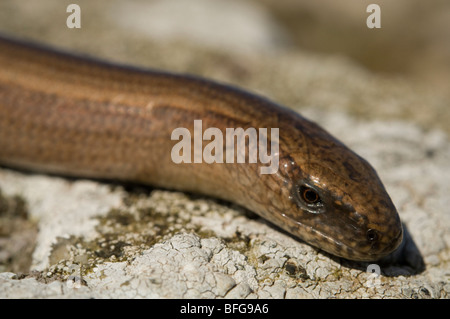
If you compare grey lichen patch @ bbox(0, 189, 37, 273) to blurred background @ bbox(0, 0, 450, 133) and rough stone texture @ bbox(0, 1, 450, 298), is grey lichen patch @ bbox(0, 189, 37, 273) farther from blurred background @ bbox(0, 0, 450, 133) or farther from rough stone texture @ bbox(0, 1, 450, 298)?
blurred background @ bbox(0, 0, 450, 133)

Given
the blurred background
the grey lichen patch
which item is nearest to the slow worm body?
the grey lichen patch

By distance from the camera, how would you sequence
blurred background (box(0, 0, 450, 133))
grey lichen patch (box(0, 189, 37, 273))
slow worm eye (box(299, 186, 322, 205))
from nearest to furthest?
slow worm eye (box(299, 186, 322, 205))
grey lichen patch (box(0, 189, 37, 273))
blurred background (box(0, 0, 450, 133))

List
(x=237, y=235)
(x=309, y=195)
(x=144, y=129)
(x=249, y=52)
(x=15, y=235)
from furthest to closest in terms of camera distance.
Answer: (x=249, y=52)
(x=144, y=129)
(x=15, y=235)
(x=237, y=235)
(x=309, y=195)

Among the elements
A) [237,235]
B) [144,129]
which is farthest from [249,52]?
[237,235]

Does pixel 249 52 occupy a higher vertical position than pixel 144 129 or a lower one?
higher

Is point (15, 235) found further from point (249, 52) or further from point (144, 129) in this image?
point (249, 52)

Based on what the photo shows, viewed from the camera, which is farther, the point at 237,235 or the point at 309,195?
the point at 237,235
